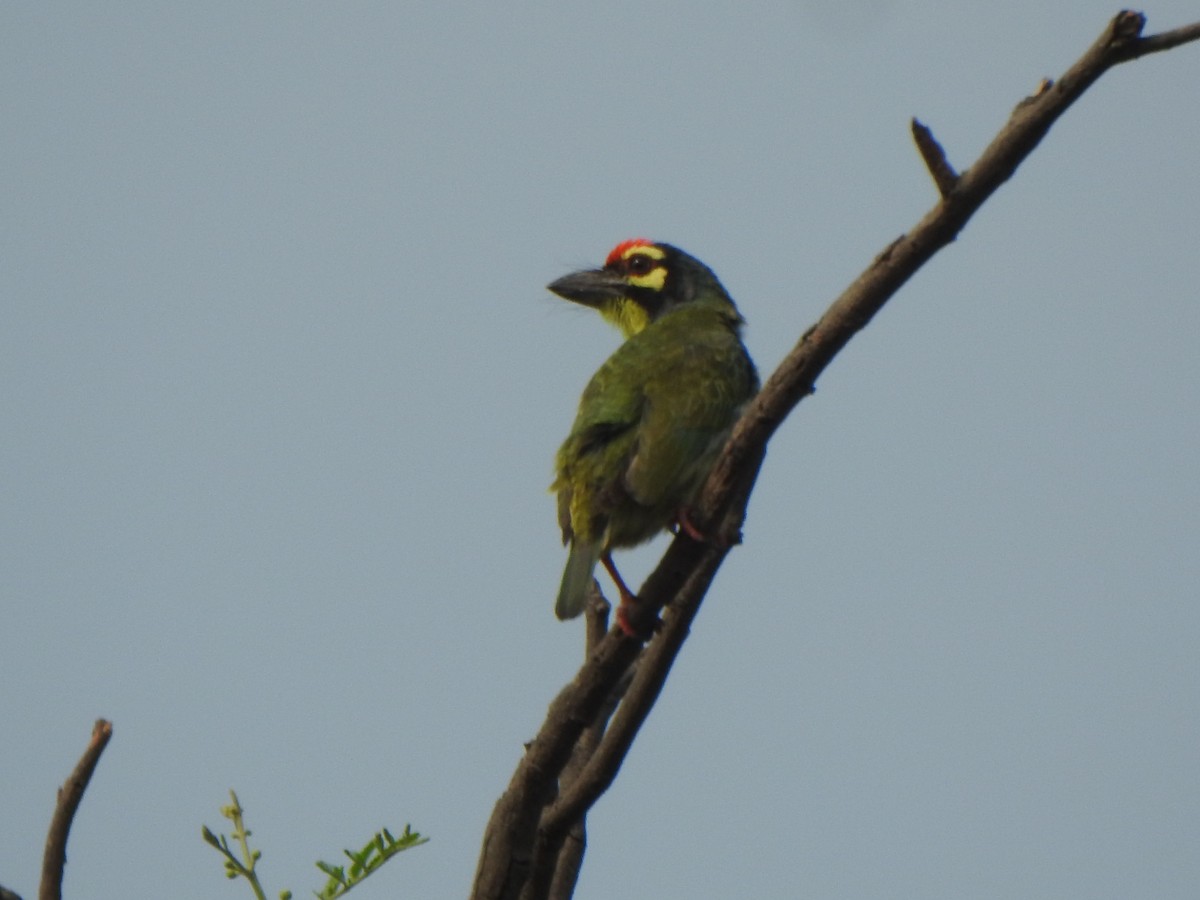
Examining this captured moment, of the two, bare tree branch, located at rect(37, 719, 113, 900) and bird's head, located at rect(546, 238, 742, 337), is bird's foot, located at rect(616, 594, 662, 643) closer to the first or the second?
bare tree branch, located at rect(37, 719, 113, 900)

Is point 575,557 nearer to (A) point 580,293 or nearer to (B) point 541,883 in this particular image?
(B) point 541,883

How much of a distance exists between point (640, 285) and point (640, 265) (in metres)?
0.12

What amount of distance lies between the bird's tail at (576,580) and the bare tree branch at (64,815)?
1395 mm

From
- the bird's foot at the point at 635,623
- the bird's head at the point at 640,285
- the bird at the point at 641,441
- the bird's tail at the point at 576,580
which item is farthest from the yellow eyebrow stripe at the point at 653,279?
the bird's foot at the point at 635,623

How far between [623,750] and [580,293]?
312 centimetres

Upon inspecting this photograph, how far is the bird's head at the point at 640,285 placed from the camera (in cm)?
617

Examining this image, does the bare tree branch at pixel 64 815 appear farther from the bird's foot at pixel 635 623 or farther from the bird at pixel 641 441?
the bird at pixel 641 441

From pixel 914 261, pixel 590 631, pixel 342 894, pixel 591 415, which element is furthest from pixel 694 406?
pixel 342 894

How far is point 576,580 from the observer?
13.7ft

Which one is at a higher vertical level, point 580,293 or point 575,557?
point 580,293

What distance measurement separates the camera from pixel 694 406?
4434 millimetres

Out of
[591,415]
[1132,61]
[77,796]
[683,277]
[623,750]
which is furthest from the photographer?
[683,277]

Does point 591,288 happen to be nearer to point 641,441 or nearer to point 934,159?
point 641,441

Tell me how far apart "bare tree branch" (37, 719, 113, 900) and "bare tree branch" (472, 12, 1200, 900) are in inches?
35.4
